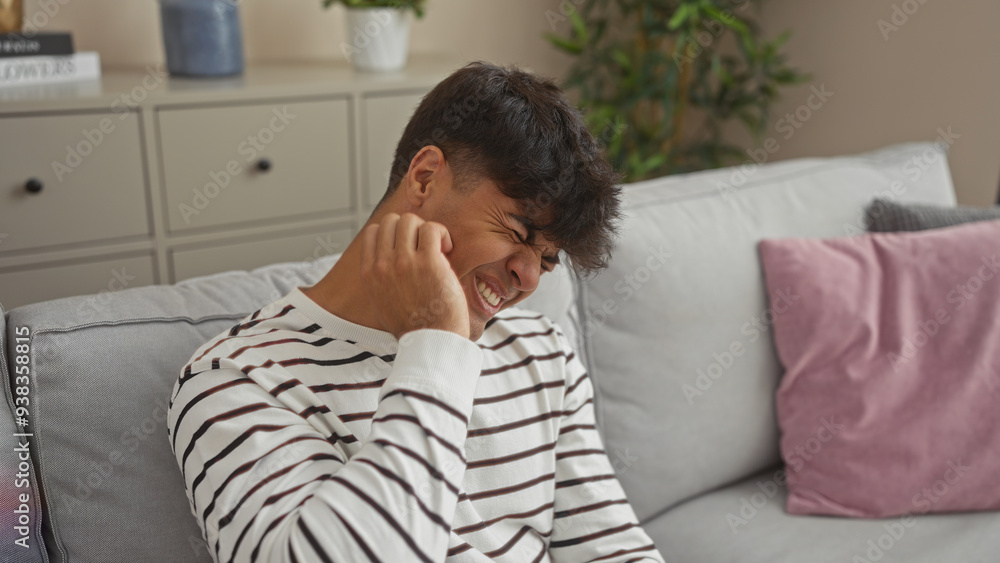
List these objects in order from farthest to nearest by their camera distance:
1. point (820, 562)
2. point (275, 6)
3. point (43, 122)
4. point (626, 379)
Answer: point (275, 6) < point (43, 122) < point (626, 379) < point (820, 562)

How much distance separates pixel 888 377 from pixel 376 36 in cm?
169

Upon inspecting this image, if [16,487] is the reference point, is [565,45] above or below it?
above

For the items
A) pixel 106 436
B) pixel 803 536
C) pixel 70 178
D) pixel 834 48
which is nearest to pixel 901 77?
pixel 834 48

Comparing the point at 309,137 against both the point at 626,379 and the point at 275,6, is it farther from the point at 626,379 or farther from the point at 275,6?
the point at 626,379

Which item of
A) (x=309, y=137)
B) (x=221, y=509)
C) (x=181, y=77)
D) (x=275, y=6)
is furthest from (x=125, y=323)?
(x=275, y=6)

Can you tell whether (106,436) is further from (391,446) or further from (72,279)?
(72,279)

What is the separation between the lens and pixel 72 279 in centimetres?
202

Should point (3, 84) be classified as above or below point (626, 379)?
above

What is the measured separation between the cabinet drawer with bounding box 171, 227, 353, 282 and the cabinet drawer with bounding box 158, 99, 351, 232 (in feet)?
0.23

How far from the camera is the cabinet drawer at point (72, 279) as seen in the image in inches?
76.2

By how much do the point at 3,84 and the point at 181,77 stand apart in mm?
443

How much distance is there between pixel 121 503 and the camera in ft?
3.09

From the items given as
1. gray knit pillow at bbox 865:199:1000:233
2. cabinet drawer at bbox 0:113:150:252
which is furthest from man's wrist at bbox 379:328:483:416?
cabinet drawer at bbox 0:113:150:252

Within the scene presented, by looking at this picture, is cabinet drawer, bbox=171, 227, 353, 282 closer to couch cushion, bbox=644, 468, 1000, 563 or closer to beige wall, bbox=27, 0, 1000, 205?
beige wall, bbox=27, 0, 1000, 205
